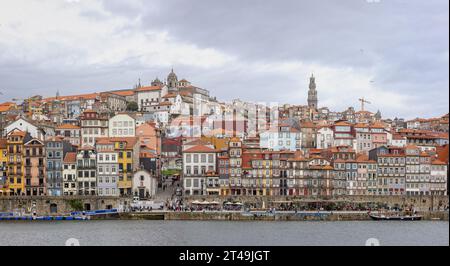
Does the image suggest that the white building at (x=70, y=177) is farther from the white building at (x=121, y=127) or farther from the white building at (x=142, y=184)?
the white building at (x=121, y=127)

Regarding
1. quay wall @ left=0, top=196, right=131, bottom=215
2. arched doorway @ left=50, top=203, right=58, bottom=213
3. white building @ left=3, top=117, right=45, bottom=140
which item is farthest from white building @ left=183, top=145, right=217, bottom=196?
white building @ left=3, top=117, right=45, bottom=140

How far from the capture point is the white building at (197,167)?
1252 inches

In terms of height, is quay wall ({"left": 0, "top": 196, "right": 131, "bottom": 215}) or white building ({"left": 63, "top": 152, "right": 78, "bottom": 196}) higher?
white building ({"left": 63, "top": 152, "right": 78, "bottom": 196})

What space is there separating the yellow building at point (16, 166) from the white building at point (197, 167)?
7349mm

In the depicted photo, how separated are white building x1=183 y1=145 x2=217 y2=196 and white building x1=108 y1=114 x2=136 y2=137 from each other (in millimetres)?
7392

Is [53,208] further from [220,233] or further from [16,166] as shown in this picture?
[220,233]

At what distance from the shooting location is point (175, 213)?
27094 mm

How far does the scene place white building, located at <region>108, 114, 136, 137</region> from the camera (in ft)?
127

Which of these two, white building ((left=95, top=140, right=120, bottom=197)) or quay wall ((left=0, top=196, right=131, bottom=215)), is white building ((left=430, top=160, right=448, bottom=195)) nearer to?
quay wall ((left=0, top=196, right=131, bottom=215))

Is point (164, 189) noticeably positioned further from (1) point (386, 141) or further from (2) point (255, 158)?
(1) point (386, 141)
